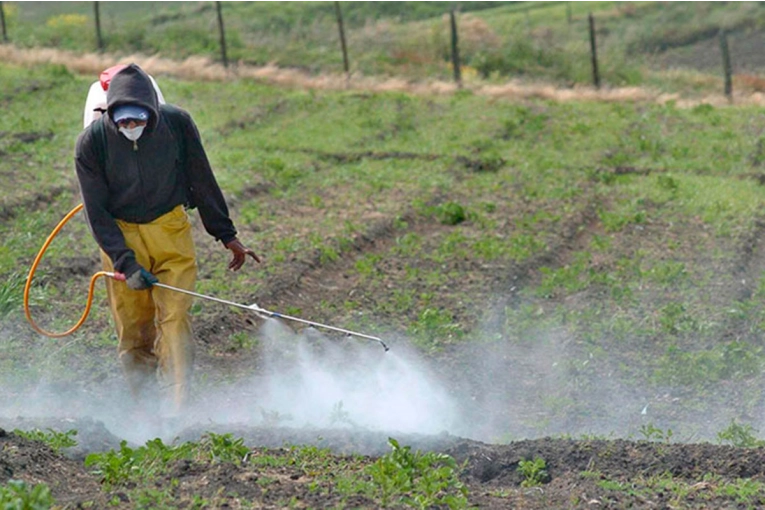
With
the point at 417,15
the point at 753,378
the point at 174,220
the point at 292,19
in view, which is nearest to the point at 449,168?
the point at 753,378

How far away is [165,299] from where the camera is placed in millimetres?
7465

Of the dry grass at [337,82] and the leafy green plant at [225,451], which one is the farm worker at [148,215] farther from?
the dry grass at [337,82]

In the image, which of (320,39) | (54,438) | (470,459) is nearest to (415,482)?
(470,459)

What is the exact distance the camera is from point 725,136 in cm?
1875

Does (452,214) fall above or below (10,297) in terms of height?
below

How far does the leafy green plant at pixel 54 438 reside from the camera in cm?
626

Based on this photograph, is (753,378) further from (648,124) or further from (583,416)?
(648,124)

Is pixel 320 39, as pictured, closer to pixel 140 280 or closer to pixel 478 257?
pixel 478 257

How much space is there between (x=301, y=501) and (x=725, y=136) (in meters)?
14.6

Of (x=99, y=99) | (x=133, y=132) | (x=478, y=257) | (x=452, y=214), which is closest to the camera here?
(x=133, y=132)

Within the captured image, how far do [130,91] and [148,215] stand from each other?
2.62 feet

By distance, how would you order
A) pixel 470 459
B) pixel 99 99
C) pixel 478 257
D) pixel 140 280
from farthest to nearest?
pixel 478 257 → pixel 99 99 → pixel 140 280 → pixel 470 459

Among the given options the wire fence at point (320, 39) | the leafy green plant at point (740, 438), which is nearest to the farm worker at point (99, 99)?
the leafy green plant at point (740, 438)

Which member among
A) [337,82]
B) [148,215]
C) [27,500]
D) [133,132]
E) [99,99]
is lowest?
[337,82]
